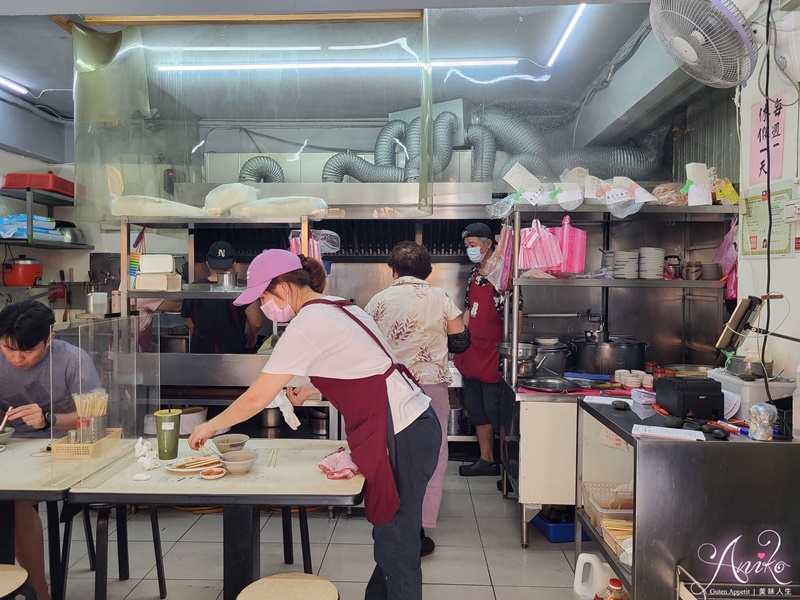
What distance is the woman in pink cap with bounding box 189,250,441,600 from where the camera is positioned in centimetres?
198

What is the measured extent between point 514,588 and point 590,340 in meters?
1.74

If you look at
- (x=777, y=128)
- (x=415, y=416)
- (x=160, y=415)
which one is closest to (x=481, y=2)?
(x=777, y=128)

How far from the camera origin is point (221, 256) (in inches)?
176

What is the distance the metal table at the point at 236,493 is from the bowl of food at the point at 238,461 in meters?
0.02

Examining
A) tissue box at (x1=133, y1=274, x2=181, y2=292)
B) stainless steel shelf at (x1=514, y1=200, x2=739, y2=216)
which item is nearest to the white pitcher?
stainless steel shelf at (x1=514, y1=200, x2=739, y2=216)

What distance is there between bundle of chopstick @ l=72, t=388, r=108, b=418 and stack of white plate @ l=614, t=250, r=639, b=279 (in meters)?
3.00

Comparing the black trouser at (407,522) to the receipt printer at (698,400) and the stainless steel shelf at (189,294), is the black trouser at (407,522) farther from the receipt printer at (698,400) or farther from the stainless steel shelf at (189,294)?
the stainless steel shelf at (189,294)

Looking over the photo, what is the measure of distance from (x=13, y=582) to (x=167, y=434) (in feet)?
2.08

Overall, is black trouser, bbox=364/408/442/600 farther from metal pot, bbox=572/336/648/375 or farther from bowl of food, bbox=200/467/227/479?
metal pot, bbox=572/336/648/375

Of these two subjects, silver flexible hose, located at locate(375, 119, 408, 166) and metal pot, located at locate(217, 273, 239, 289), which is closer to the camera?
metal pot, located at locate(217, 273, 239, 289)

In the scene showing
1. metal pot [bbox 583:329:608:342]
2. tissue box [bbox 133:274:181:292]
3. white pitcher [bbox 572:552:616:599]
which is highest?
tissue box [bbox 133:274:181:292]

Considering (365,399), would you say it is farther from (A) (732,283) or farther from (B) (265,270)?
(A) (732,283)

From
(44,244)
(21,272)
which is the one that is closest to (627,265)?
(44,244)

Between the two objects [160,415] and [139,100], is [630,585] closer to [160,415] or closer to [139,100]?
[160,415]
